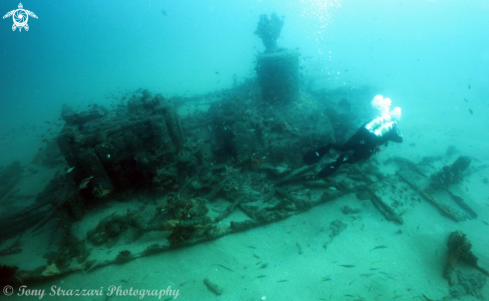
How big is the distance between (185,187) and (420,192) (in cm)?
847

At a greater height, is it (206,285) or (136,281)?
(136,281)

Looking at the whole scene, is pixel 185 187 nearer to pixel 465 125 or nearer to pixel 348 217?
pixel 348 217

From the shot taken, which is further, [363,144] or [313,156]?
[313,156]

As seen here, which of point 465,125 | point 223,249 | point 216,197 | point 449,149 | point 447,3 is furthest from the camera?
point 447,3

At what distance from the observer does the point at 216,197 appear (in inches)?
278

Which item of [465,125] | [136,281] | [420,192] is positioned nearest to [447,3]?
[465,125]

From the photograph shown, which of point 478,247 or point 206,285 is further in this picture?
point 478,247

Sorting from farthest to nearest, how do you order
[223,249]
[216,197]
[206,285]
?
[216,197], [223,249], [206,285]

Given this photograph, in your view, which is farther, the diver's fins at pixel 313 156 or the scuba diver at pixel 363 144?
the diver's fins at pixel 313 156

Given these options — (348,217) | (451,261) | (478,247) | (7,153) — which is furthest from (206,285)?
(7,153)

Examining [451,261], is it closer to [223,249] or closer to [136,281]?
[223,249]

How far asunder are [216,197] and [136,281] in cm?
314

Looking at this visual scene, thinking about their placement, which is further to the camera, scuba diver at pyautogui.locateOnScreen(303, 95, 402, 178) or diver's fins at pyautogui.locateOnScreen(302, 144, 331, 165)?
diver's fins at pyautogui.locateOnScreen(302, 144, 331, 165)

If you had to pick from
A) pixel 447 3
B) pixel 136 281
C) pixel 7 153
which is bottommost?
pixel 136 281
